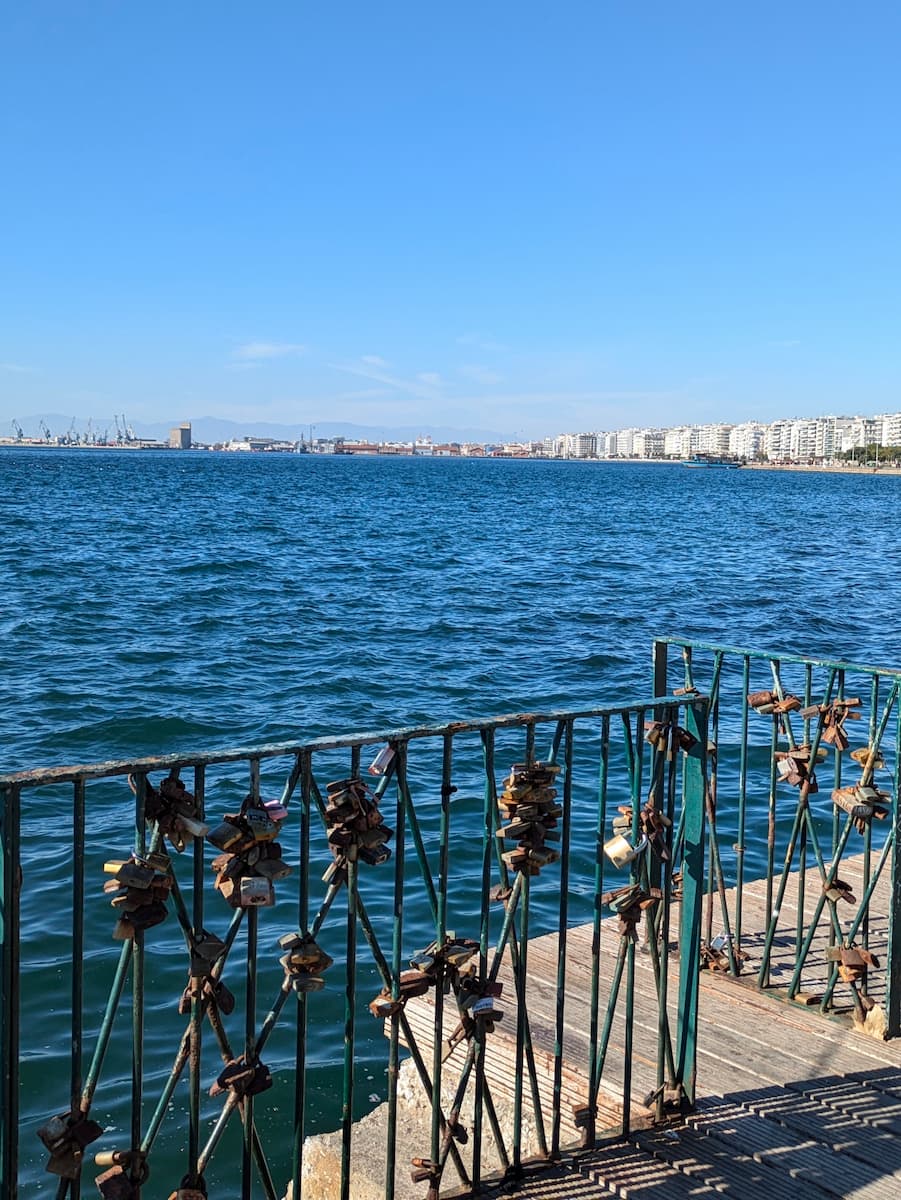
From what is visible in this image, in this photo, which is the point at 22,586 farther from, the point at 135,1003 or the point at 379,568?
the point at 135,1003

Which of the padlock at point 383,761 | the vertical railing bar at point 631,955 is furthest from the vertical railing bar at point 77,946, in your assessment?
the vertical railing bar at point 631,955

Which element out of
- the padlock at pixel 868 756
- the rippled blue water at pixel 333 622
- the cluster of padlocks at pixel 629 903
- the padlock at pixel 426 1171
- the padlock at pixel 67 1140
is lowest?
the rippled blue water at pixel 333 622

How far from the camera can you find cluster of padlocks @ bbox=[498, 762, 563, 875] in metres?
3.27

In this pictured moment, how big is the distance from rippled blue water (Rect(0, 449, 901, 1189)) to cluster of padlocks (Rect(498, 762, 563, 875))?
9.69 feet

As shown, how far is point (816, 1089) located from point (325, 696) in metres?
11.4

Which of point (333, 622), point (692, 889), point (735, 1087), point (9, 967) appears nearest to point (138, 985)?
point (9, 967)

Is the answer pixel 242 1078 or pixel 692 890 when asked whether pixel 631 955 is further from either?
pixel 242 1078

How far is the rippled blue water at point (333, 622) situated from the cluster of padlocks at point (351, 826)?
321 cm

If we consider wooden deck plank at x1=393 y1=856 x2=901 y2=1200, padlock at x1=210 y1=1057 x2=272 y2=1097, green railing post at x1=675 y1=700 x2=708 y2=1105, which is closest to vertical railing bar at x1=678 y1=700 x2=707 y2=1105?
green railing post at x1=675 y1=700 x2=708 y2=1105

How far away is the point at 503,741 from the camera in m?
12.3

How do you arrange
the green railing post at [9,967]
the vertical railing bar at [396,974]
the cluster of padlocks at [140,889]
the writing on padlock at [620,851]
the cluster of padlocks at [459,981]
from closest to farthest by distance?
the green railing post at [9,967] < the cluster of padlocks at [140,889] < the vertical railing bar at [396,974] < the cluster of padlocks at [459,981] < the writing on padlock at [620,851]

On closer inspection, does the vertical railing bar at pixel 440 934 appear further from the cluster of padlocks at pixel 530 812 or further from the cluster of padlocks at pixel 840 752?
the cluster of padlocks at pixel 840 752

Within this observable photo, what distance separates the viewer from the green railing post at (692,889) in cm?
383

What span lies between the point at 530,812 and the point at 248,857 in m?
0.91
